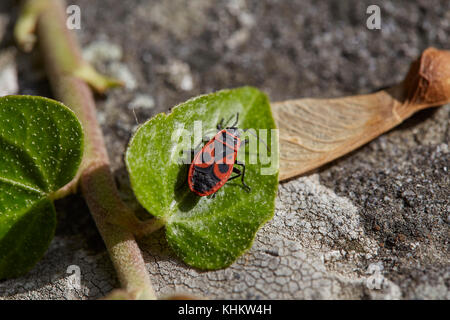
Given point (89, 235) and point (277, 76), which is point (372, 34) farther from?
point (89, 235)

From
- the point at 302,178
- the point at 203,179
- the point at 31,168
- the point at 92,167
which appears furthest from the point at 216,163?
the point at 31,168

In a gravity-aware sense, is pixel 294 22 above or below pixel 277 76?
above

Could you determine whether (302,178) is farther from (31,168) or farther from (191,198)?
(31,168)

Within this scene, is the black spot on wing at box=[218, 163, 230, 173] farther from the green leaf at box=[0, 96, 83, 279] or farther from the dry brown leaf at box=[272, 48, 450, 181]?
the green leaf at box=[0, 96, 83, 279]

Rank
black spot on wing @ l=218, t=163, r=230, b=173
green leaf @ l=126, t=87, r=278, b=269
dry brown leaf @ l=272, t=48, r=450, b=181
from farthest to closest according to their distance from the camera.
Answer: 1. dry brown leaf @ l=272, t=48, r=450, b=181
2. black spot on wing @ l=218, t=163, r=230, b=173
3. green leaf @ l=126, t=87, r=278, b=269

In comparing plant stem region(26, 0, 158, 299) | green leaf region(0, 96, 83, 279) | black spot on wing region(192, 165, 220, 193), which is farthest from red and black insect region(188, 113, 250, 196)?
green leaf region(0, 96, 83, 279)

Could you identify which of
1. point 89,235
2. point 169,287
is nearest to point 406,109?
point 169,287
